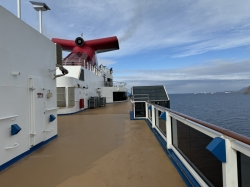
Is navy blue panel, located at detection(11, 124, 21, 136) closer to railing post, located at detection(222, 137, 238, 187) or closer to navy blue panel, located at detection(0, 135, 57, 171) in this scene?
navy blue panel, located at detection(0, 135, 57, 171)

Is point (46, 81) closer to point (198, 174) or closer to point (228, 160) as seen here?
point (198, 174)

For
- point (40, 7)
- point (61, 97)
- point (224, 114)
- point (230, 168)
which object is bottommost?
point (224, 114)

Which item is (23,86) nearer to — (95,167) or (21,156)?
(21,156)

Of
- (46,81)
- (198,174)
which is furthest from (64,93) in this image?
(198,174)

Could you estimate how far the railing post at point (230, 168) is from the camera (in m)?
1.27

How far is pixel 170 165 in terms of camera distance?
2695 mm

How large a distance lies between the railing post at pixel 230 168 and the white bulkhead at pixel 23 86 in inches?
111

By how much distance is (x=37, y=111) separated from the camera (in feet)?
12.2

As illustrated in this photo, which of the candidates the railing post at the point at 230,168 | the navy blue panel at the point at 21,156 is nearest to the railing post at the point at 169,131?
the railing post at the point at 230,168

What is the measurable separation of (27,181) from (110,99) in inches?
695

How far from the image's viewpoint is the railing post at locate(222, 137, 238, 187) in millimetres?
1274

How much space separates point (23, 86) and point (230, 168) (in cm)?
325

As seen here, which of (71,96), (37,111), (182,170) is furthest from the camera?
(71,96)

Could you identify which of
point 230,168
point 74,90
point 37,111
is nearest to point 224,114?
point 74,90
